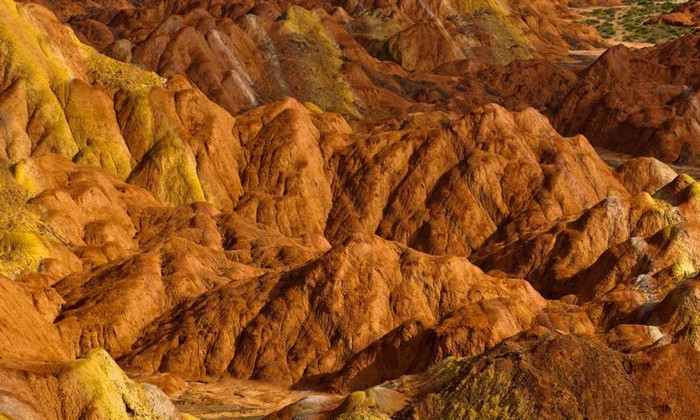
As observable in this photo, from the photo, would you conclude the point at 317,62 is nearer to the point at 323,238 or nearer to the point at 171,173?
the point at 171,173

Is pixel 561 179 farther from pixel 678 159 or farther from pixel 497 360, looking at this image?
pixel 497 360

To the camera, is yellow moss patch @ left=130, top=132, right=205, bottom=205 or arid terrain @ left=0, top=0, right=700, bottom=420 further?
yellow moss patch @ left=130, top=132, right=205, bottom=205

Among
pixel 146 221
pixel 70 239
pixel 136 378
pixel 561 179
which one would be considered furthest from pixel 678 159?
pixel 136 378

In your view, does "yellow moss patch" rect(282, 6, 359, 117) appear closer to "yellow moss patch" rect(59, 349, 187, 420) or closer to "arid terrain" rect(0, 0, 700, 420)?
"arid terrain" rect(0, 0, 700, 420)

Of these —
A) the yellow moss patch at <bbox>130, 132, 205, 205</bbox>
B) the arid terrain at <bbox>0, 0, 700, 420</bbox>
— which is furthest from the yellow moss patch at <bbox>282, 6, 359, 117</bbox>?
the yellow moss patch at <bbox>130, 132, 205, 205</bbox>

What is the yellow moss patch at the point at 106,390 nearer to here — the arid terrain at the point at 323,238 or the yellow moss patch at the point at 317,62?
the arid terrain at the point at 323,238

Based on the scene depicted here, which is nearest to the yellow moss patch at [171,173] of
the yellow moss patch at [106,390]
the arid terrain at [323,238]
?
the arid terrain at [323,238]

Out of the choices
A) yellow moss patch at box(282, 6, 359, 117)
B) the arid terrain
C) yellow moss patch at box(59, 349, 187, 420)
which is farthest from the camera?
yellow moss patch at box(282, 6, 359, 117)

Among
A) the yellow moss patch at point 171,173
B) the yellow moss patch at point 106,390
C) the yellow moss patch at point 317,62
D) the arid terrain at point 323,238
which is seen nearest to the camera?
the yellow moss patch at point 106,390

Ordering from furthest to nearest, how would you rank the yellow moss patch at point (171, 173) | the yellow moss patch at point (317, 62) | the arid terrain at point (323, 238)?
1. the yellow moss patch at point (317, 62)
2. the yellow moss patch at point (171, 173)
3. the arid terrain at point (323, 238)
